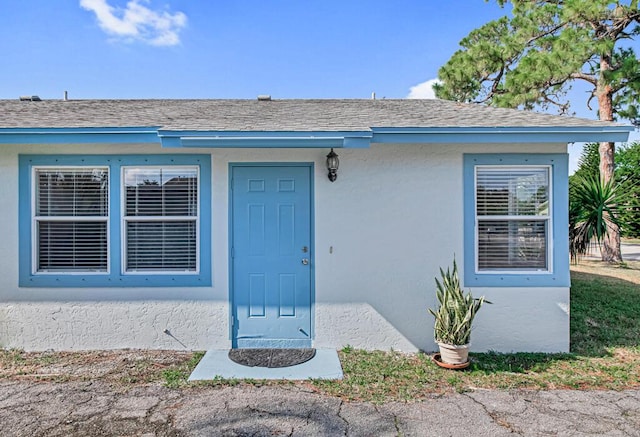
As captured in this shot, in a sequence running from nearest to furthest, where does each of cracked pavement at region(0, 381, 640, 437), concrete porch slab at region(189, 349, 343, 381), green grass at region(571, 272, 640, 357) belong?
1. cracked pavement at region(0, 381, 640, 437)
2. concrete porch slab at region(189, 349, 343, 381)
3. green grass at region(571, 272, 640, 357)

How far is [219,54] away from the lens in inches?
353

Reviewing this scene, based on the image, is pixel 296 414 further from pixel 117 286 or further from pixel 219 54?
pixel 219 54

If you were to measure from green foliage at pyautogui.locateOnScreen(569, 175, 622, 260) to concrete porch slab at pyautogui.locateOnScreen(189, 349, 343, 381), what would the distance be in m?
5.42

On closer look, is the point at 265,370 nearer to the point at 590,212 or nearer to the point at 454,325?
the point at 454,325

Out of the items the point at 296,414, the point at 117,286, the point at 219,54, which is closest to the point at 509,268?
the point at 296,414

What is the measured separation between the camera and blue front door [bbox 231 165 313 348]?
4766 mm

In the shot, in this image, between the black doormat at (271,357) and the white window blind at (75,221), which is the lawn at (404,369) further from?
the white window blind at (75,221)

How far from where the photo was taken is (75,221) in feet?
15.7

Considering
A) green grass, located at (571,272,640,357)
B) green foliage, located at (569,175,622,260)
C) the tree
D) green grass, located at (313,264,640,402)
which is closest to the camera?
green grass, located at (313,264,640,402)

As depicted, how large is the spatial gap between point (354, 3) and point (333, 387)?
820 centimetres

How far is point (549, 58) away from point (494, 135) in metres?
9.79

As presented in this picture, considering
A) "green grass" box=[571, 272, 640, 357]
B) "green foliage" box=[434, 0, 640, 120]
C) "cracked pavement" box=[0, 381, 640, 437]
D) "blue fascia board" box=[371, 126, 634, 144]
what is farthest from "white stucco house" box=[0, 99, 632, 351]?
"green foliage" box=[434, 0, 640, 120]

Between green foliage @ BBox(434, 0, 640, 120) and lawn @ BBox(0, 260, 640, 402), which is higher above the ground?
green foliage @ BBox(434, 0, 640, 120)

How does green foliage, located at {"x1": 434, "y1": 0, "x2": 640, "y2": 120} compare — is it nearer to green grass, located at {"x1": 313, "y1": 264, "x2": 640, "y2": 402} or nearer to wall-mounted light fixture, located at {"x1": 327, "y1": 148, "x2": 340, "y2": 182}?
green grass, located at {"x1": 313, "y1": 264, "x2": 640, "y2": 402}
